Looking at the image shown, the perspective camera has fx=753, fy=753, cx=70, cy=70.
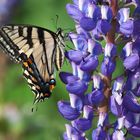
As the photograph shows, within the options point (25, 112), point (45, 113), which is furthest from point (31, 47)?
point (45, 113)

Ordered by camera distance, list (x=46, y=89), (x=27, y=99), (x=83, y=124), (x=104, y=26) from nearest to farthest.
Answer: (x=104, y=26), (x=83, y=124), (x=46, y=89), (x=27, y=99)

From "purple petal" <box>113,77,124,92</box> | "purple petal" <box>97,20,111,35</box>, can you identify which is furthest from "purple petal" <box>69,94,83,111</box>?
"purple petal" <box>97,20,111,35</box>

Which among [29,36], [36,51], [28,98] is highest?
[29,36]

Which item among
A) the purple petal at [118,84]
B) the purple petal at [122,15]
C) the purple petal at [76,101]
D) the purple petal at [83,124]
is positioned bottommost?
the purple petal at [83,124]

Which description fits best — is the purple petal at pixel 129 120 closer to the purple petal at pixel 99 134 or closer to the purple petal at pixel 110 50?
the purple petal at pixel 99 134

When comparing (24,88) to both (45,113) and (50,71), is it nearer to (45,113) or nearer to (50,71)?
(45,113)

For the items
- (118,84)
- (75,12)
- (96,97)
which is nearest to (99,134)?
(96,97)

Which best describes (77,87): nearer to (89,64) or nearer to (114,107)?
(89,64)

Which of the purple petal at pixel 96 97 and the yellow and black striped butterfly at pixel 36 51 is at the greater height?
the yellow and black striped butterfly at pixel 36 51

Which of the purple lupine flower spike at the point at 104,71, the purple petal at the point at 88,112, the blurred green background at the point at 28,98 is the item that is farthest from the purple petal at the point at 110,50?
the blurred green background at the point at 28,98
